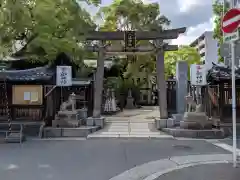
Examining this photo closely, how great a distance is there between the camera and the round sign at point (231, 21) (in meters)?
6.91

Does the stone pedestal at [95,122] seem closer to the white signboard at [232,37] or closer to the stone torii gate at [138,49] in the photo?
the stone torii gate at [138,49]

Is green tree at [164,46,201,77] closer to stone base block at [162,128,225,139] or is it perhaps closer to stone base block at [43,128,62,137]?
stone base block at [162,128,225,139]

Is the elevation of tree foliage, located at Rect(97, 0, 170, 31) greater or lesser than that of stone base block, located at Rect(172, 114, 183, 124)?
greater

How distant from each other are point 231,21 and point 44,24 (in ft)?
23.3

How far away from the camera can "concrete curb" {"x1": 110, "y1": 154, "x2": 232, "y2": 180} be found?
6859 millimetres

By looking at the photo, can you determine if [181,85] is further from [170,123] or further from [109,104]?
[109,104]

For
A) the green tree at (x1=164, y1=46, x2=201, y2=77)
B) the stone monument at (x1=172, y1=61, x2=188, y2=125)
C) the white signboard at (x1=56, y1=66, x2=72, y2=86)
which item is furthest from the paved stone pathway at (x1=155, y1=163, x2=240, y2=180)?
the green tree at (x1=164, y1=46, x2=201, y2=77)

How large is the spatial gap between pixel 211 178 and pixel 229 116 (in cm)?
819

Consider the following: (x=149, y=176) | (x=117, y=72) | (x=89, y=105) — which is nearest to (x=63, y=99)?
(x=89, y=105)

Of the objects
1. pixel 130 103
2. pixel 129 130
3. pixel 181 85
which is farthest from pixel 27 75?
pixel 130 103

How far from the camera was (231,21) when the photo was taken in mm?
7059

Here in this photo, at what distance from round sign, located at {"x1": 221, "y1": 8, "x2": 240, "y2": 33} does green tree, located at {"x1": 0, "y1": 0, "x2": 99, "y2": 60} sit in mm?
6248

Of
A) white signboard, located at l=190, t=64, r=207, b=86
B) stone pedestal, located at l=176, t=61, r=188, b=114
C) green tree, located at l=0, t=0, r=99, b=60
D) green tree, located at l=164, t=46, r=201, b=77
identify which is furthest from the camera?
green tree, located at l=164, t=46, r=201, b=77

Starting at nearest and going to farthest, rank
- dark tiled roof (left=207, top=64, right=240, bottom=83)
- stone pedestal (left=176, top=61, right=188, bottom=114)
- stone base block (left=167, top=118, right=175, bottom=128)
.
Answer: dark tiled roof (left=207, top=64, right=240, bottom=83) → stone base block (left=167, top=118, right=175, bottom=128) → stone pedestal (left=176, top=61, right=188, bottom=114)
